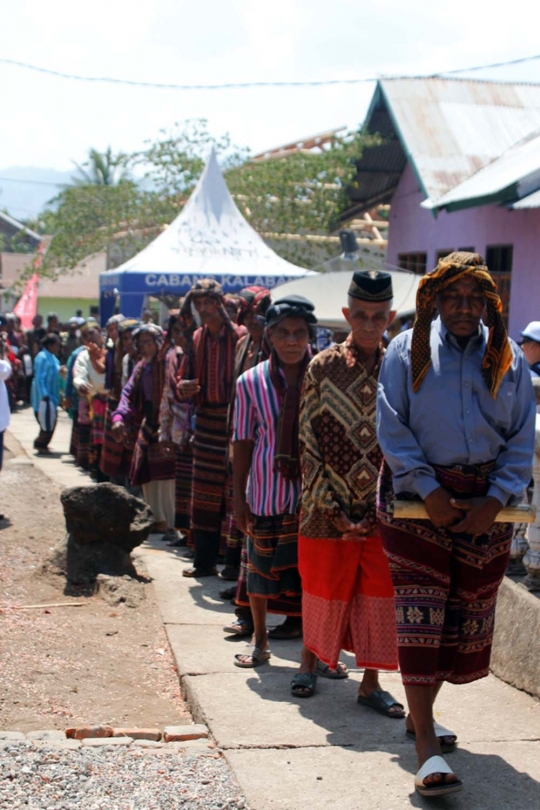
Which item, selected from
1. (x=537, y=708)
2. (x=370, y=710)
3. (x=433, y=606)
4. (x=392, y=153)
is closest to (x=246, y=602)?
(x=370, y=710)

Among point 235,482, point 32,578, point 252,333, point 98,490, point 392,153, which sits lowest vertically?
point 32,578

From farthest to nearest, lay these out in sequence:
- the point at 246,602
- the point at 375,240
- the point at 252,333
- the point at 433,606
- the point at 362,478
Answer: the point at 375,240 → the point at 252,333 → the point at 246,602 → the point at 362,478 → the point at 433,606

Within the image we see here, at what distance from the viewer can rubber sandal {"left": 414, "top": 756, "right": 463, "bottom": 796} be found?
3693 mm

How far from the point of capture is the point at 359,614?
464 cm

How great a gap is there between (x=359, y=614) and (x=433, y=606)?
0.82 meters

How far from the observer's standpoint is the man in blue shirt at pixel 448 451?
12.5ft

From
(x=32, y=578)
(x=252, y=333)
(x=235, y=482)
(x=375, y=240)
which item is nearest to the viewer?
(x=235, y=482)

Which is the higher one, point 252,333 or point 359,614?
point 252,333

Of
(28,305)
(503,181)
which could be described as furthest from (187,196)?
(503,181)

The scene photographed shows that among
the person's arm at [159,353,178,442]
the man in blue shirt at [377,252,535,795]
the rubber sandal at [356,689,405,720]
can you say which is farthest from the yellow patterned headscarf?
the person's arm at [159,353,178,442]

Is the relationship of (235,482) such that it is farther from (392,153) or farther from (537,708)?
(392,153)

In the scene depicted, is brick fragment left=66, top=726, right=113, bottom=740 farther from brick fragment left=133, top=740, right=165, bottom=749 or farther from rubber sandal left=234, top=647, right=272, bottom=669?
rubber sandal left=234, top=647, right=272, bottom=669

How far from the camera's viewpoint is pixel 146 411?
9.06m

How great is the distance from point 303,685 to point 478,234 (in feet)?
33.8
